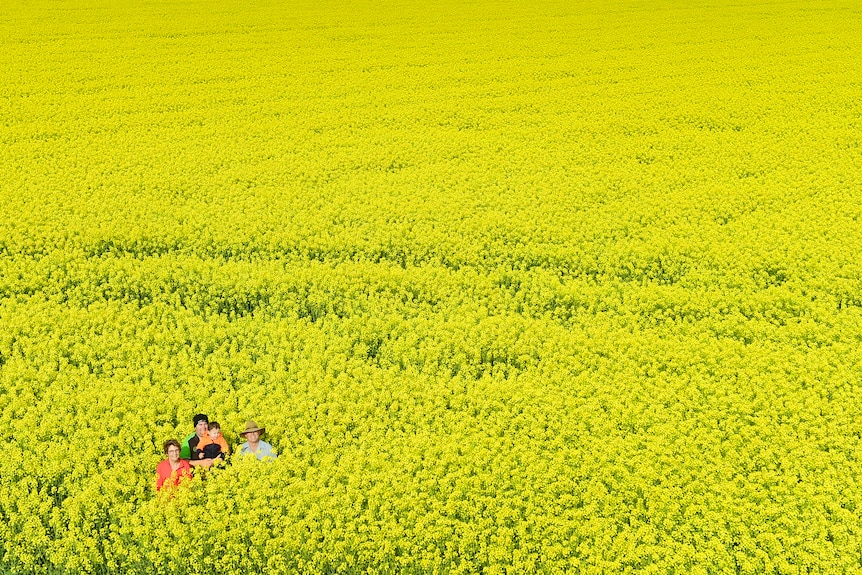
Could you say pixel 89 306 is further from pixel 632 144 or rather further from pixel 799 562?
pixel 632 144

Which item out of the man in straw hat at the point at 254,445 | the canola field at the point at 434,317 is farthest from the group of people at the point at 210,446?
the canola field at the point at 434,317

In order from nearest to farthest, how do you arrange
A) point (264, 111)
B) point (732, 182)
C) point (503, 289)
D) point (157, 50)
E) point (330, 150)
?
1. point (503, 289)
2. point (732, 182)
3. point (330, 150)
4. point (264, 111)
5. point (157, 50)

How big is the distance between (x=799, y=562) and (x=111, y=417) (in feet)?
29.5

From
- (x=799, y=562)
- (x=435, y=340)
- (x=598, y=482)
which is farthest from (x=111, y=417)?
(x=799, y=562)

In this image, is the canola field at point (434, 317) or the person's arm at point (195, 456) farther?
the person's arm at point (195, 456)

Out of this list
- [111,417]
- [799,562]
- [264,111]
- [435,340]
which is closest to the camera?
[799,562]

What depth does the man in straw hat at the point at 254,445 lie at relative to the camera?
9.56 meters

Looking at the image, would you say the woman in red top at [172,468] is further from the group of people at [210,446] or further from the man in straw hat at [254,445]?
the man in straw hat at [254,445]

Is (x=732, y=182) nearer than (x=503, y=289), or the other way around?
(x=503, y=289)

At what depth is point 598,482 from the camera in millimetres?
9289

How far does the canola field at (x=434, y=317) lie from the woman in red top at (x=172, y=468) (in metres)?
0.20

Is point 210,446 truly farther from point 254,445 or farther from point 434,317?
point 434,317

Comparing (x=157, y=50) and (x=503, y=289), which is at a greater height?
(x=157, y=50)

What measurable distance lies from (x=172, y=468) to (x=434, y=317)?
17.0ft
